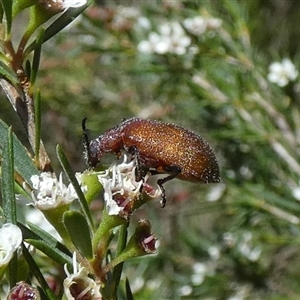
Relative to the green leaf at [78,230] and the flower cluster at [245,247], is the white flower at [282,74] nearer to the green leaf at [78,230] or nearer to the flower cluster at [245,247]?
the flower cluster at [245,247]

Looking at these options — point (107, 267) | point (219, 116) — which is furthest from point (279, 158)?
point (107, 267)

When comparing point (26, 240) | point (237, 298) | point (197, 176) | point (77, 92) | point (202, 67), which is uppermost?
point (26, 240)

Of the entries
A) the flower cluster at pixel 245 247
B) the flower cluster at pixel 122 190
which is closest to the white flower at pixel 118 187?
the flower cluster at pixel 122 190

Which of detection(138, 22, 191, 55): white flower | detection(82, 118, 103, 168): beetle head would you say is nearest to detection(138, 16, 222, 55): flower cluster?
detection(138, 22, 191, 55): white flower

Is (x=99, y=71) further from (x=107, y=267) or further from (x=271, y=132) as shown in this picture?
(x=107, y=267)

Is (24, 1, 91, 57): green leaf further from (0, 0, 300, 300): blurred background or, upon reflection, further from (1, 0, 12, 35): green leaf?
(0, 0, 300, 300): blurred background

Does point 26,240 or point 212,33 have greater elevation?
point 26,240

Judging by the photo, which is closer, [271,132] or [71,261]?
[71,261]
